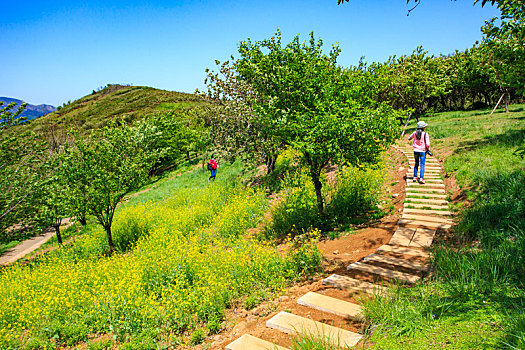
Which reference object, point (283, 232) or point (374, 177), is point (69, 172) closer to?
point (283, 232)

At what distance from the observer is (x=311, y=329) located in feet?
12.1

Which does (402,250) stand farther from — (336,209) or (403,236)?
(336,209)

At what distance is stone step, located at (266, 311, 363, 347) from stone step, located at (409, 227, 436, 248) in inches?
125

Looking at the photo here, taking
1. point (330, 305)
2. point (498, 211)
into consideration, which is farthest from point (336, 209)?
point (330, 305)

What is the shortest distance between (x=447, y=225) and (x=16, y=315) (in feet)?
32.1

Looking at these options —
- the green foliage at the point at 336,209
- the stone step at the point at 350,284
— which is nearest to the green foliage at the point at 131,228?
the green foliage at the point at 336,209

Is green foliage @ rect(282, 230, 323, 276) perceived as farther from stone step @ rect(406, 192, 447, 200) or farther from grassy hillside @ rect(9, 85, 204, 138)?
grassy hillside @ rect(9, 85, 204, 138)

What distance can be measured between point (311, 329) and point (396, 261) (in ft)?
7.74

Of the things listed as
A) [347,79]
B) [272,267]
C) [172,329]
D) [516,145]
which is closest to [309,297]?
[272,267]

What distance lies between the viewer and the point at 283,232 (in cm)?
898

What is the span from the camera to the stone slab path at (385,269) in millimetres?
3613

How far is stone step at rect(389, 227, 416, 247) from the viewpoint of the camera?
612 centimetres

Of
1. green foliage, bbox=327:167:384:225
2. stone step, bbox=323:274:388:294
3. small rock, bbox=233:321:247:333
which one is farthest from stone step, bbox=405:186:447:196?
small rock, bbox=233:321:247:333

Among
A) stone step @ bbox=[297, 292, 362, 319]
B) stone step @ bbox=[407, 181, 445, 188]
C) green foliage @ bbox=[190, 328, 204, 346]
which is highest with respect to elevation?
stone step @ bbox=[407, 181, 445, 188]
